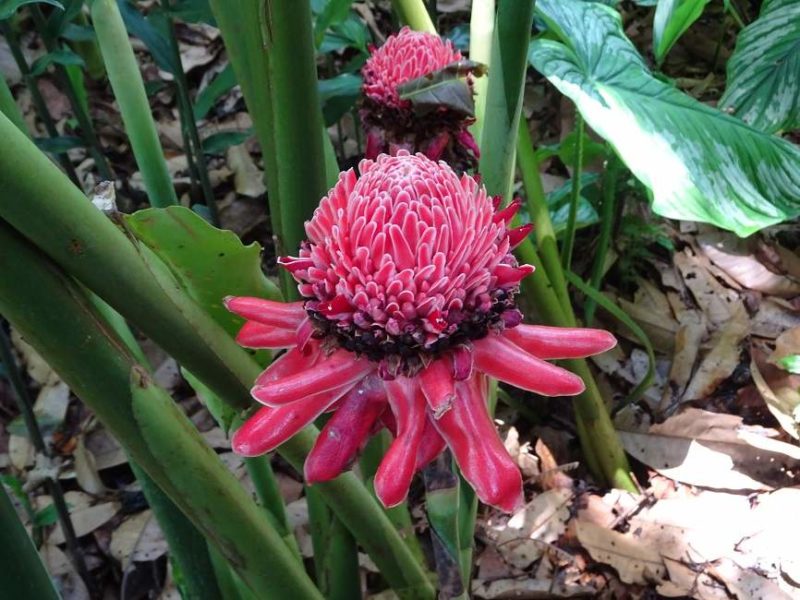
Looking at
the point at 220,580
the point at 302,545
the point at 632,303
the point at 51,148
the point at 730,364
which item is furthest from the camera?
the point at 632,303

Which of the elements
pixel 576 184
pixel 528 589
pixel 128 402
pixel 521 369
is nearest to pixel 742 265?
pixel 576 184

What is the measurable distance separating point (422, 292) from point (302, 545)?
0.83 m

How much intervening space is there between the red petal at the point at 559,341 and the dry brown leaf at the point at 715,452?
80cm

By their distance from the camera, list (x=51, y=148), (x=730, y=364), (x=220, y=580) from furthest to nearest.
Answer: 1. (x=730, y=364)
2. (x=51, y=148)
3. (x=220, y=580)

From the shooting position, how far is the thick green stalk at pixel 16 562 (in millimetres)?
438

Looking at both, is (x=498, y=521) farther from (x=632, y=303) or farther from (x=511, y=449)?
(x=632, y=303)

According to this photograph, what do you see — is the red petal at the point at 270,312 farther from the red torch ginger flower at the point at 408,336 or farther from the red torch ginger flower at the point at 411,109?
the red torch ginger flower at the point at 411,109

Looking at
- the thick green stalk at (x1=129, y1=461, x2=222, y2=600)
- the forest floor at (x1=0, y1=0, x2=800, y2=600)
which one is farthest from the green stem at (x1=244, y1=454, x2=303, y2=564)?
the forest floor at (x1=0, y1=0, x2=800, y2=600)

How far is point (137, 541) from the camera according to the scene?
1.11 meters

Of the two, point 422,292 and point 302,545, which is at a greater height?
point 422,292

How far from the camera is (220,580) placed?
75 cm

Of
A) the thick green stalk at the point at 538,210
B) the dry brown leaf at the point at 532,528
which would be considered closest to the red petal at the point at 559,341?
the thick green stalk at the point at 538,210

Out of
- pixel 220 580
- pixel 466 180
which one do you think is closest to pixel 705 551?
pixel 220 580

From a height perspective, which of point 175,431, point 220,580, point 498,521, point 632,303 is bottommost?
point 498,521
